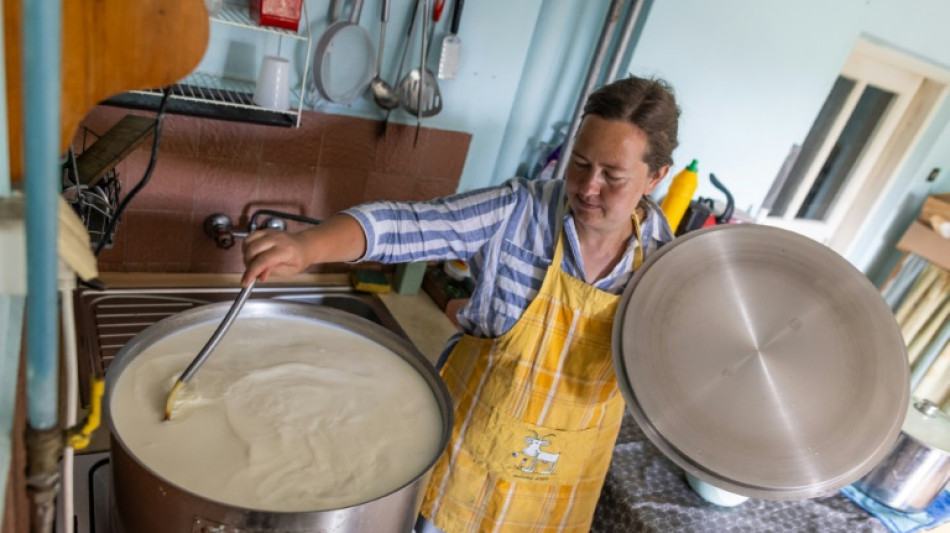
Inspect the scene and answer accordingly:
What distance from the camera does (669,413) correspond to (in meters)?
1.04

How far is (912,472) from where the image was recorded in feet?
4.92

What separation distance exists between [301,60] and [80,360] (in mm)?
911

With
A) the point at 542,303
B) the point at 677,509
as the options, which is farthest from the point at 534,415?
the point at 677,509

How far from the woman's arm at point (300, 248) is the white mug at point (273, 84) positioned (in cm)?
67

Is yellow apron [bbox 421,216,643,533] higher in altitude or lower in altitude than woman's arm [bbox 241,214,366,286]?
lower

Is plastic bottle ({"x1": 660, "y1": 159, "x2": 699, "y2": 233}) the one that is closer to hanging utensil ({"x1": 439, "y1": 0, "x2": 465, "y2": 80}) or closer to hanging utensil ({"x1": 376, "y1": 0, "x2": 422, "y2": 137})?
hanging utensil ({"x1": 439, "y1": 0, "x2": 465, "y2": 80})

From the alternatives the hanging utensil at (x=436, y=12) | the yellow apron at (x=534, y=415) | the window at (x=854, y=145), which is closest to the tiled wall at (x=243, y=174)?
the hanging utensil at (x=436, y=12)

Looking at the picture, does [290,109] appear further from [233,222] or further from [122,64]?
[122,64]

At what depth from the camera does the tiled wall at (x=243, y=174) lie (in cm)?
156

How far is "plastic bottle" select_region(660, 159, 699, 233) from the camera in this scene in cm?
223

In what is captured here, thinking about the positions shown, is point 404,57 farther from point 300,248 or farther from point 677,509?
point 677,509

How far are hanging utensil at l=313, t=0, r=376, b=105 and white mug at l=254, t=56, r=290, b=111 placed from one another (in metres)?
0.10

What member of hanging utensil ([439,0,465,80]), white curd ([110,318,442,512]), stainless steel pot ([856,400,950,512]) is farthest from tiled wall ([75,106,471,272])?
stainless steel pot ([856,400,950,512])

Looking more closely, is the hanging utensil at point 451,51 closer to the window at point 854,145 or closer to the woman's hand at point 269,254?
the woman's hand at point 269,254
